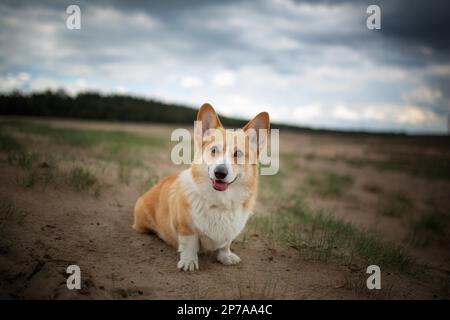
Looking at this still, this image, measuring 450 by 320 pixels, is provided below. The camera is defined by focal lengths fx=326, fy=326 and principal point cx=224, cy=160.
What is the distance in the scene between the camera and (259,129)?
3576mm

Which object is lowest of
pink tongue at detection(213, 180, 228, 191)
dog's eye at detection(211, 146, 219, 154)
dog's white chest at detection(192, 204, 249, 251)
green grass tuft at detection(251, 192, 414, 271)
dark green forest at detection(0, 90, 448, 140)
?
green grass tuft at detection(251, 192, 414, 271)

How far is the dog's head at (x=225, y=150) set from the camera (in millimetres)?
3123

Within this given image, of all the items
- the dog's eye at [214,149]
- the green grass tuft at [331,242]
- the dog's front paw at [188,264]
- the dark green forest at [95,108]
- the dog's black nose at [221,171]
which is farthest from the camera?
the dark green forest at [95,108]

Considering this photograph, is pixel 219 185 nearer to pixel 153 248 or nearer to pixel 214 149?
pixel 214 149

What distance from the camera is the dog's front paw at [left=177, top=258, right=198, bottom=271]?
3.43 metres

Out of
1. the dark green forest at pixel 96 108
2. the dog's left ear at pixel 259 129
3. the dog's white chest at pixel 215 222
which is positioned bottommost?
the dog's white chest at pixel 215 222

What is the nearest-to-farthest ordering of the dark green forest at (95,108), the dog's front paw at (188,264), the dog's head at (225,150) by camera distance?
the dog's head at (225,150), the dog's front paw at (188,264), the dark green forest at (95,108)

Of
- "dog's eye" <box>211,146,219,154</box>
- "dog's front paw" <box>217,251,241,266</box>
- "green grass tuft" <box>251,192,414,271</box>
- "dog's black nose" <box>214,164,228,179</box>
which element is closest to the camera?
"dog's black nose" <box>214,164,228,179</box>

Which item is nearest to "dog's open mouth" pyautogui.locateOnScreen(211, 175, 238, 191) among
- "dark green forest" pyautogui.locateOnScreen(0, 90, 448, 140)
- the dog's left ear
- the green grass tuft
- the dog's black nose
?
the dog's black nose

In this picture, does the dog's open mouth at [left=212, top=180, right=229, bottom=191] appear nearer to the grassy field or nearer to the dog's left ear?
the dog's left ear

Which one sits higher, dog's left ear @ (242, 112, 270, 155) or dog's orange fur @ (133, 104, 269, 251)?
dog's left ear @ (242, 112, 270, 155)

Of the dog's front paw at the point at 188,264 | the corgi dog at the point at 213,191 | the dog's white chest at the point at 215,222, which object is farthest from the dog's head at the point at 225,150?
the dog's front paw at the point at 188,264

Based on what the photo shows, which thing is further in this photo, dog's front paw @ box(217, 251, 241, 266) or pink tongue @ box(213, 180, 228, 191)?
dog's front paw @ box(217, 251, 241, 266)

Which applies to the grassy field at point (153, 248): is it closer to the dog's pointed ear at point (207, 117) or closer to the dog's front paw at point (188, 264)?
the dog's front paw at point (188, 264)
